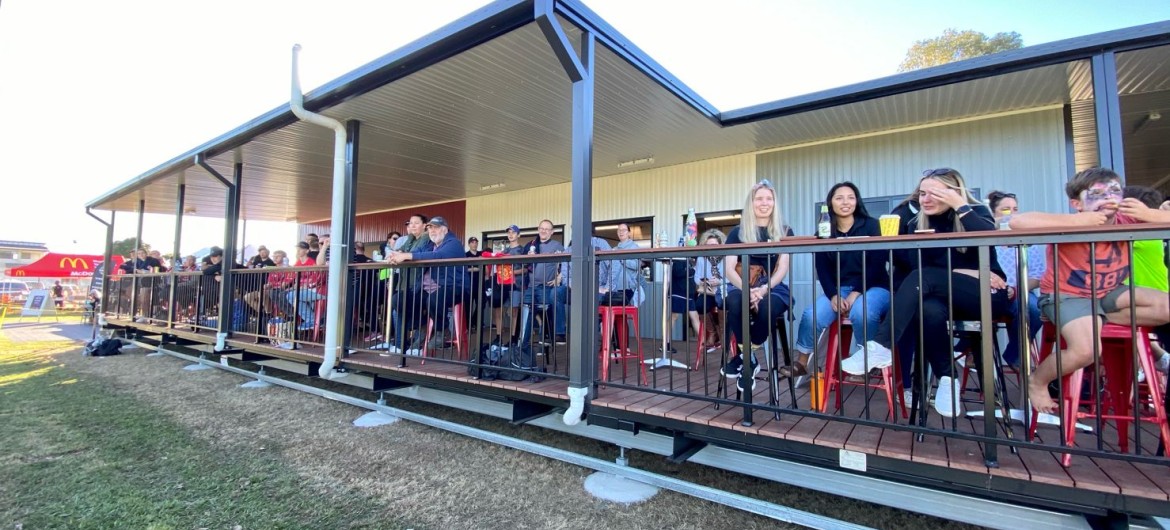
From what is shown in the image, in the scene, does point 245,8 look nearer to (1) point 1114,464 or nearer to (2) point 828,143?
(2) point 828,143

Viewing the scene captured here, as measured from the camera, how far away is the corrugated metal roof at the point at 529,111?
11.8 feet

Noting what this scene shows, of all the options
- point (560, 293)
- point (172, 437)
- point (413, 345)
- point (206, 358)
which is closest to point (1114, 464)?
point (560, 293)

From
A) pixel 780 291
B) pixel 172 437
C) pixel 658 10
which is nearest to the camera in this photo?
pixel 780 291

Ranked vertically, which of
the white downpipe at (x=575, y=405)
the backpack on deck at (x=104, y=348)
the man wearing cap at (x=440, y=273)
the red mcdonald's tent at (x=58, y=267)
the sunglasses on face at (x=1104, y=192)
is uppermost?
the red mcdonald's tent at (x=58, y=267)

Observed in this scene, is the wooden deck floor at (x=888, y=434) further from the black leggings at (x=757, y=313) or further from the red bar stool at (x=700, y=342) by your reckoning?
the black leggings at (x=757, y=313)

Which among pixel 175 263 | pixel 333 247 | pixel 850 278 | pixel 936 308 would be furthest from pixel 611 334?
pixel 175 263

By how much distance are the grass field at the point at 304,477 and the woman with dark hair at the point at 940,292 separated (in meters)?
0.90

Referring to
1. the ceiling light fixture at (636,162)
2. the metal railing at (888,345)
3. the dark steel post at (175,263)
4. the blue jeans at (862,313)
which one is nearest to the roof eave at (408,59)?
the metal railing at (888,345)

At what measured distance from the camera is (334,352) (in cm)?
455

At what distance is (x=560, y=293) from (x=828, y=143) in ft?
12.2

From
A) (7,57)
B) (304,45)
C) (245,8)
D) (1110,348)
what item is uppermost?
(245,8)

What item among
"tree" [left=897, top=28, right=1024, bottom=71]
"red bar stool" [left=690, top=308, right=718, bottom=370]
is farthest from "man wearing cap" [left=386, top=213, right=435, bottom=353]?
"tree" [left=897, top=28, right=1024, bottom=71]

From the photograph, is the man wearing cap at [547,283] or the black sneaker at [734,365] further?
the man wearing cap at [547,283]

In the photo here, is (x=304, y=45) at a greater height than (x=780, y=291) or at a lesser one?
greater
